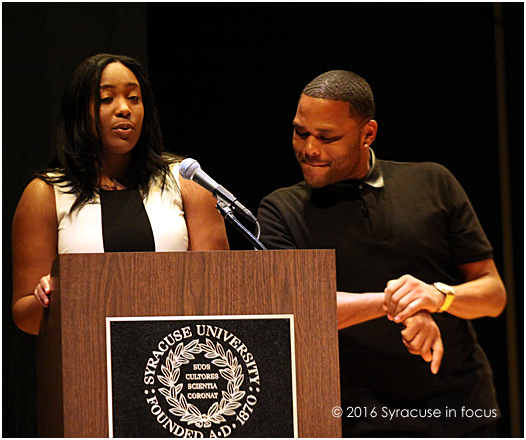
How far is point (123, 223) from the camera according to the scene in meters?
2.21

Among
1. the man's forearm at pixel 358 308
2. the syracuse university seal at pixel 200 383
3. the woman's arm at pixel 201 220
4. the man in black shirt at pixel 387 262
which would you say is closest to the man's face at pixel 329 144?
the man in black shirt at pixel 387 262

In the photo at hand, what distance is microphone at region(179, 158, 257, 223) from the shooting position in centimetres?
171

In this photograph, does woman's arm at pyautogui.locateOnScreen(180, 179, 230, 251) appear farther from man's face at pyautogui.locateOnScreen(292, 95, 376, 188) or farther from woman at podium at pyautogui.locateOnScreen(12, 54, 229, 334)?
man's face at pyautogui.locateOnScreen(292, 95, 376, 188)

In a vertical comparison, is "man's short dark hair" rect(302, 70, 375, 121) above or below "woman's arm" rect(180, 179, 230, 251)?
above

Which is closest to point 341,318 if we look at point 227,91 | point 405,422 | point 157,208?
point 405,422

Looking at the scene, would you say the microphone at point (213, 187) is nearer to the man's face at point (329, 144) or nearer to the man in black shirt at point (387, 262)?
the man in black shirt at point (387, 262)

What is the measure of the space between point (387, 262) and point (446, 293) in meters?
0.23

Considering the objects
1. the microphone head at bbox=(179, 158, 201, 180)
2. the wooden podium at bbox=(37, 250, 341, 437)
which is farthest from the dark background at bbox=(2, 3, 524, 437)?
the wooden podium at bbox=(37, 250, 341, 437)

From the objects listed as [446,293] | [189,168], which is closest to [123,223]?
[189,168]

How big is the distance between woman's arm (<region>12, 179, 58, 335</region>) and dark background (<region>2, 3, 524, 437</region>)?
A: 572mm

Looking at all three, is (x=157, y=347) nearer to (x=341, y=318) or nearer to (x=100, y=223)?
(x=100, y=223)

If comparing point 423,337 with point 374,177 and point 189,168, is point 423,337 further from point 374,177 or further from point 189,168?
point 189,168

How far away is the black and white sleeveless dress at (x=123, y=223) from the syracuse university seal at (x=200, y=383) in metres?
0.69

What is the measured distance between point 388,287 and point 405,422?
519 mm
